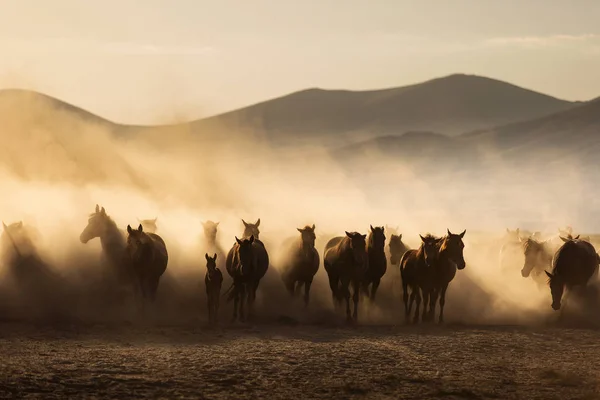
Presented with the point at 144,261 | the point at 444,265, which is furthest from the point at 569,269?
the point at 144,261

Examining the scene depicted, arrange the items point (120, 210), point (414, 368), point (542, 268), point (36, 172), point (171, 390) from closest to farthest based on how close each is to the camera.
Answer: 1. point (171, 390)
2. point (414, 368)
3. point (542, 268)
4. point (120, 210)
5. point (36, 172)

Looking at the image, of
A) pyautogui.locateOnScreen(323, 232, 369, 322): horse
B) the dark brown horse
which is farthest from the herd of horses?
the dark brown horse

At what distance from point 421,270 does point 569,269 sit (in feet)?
13.6

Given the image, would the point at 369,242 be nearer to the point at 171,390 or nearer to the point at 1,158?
the point at 171,390

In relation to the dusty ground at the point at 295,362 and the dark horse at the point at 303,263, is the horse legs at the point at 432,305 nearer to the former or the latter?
the dusty ground at the point at 295,362

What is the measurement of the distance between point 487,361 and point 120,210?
29.9 meters

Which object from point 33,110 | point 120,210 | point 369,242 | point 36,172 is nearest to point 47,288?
point 369,242

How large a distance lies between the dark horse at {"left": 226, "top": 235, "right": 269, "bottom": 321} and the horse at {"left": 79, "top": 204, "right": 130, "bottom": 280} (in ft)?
8.74

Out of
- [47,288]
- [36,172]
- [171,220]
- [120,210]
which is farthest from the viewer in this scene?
[36,172]

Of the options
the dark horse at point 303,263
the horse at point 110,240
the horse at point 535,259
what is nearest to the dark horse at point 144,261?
the horse at point 110,240

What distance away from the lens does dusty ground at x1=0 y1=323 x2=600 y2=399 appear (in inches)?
609

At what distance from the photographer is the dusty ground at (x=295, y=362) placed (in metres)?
15.5

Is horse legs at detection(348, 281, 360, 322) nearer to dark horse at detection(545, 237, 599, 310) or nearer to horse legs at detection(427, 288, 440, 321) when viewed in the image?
horse legs at detection(427, 288, 440, 321)

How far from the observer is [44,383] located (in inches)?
610
